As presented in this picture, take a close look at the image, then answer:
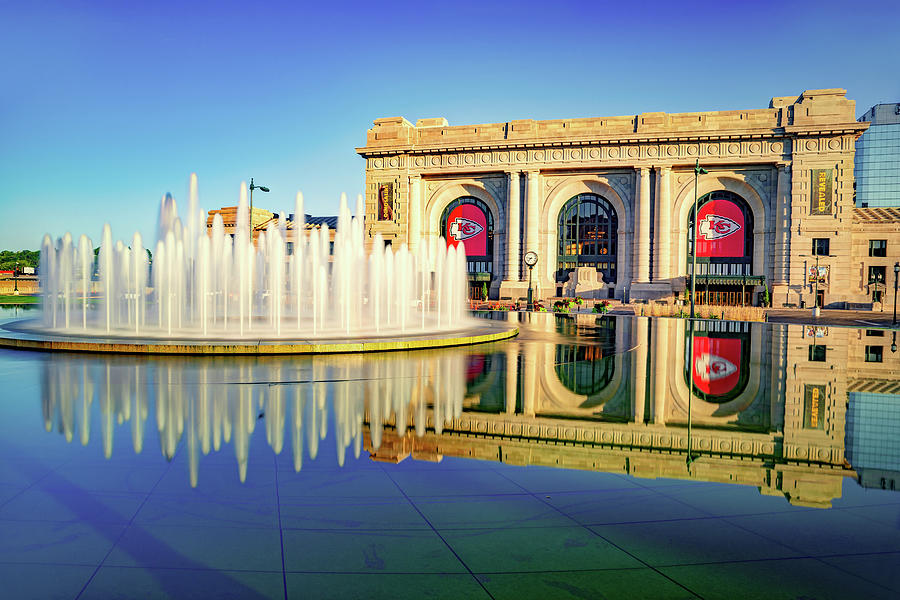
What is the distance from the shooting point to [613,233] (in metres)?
54.6

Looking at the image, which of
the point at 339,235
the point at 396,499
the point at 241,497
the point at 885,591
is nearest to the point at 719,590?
the point at 885,591

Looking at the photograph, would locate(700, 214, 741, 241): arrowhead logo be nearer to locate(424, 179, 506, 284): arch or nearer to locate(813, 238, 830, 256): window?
locate(813, 238, 830, 256): window

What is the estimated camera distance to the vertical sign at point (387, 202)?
5672 centimetres

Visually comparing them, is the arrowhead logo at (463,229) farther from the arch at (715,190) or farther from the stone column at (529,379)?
the stone column at (529,379)

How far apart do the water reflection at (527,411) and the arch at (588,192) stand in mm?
39557

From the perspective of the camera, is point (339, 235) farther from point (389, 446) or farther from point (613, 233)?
point (613, 233)

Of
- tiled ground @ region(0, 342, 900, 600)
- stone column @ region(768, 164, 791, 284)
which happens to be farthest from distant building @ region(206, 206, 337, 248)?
tiled ground @ region(0, 342, 900, 600)

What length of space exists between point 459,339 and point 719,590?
13.4 metres

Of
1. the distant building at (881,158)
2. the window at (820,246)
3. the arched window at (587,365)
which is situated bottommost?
the arched window at (587,365)

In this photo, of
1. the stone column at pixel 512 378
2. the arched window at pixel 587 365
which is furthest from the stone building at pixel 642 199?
the stone column at pixel 512 378

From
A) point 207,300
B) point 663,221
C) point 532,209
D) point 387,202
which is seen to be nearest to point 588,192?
point 532,209

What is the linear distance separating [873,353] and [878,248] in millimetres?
46157

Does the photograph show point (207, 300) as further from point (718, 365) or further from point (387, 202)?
point (387, 202)

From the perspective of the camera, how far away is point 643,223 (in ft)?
168
